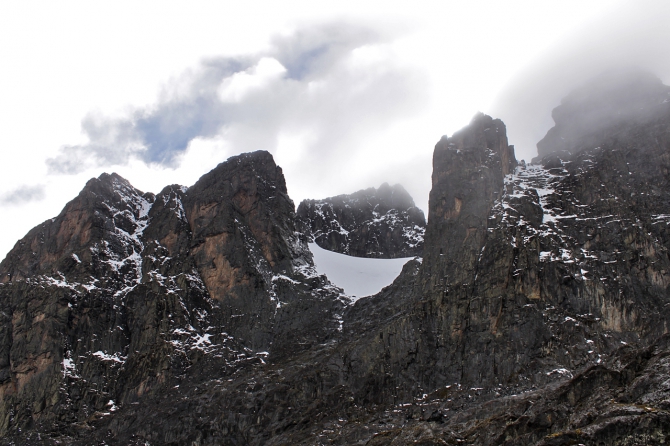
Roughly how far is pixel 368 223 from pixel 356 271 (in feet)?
93.7

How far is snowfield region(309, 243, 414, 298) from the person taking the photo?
124 metres

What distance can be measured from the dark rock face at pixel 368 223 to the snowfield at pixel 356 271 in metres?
5.52

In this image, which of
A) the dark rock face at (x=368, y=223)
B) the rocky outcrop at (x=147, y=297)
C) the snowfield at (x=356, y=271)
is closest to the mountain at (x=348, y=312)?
the rocky outcrop at (x=147, y=297)

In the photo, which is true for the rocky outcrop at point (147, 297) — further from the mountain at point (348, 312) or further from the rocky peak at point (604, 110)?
the rocky peak at point (604, 110)

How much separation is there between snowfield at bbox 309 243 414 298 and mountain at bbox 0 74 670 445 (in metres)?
7.29

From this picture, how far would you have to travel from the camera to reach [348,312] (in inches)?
4304

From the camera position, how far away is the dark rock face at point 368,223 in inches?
6211

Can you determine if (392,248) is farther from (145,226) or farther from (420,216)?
(145,226)

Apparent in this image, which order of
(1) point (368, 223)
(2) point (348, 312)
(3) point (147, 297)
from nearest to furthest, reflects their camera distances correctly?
(3) point (147, 297) → (2) point (348, 312) → (1) point (368, 223)

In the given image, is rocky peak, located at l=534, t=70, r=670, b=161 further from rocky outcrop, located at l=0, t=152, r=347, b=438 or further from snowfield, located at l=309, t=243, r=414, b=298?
rocky outcrop, located at l=0, t=152, r=347, b=438

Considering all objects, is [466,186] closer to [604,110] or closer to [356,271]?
[356,271]

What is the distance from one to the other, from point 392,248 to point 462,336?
6928 cm

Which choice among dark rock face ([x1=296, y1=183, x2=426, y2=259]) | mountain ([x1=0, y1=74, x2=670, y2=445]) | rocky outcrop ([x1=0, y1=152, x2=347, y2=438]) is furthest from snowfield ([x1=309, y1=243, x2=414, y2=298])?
rocky outcrop ([x1=0, y1=152, x2=347, y2=438])

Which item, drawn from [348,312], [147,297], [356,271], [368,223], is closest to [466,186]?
[348,312]
